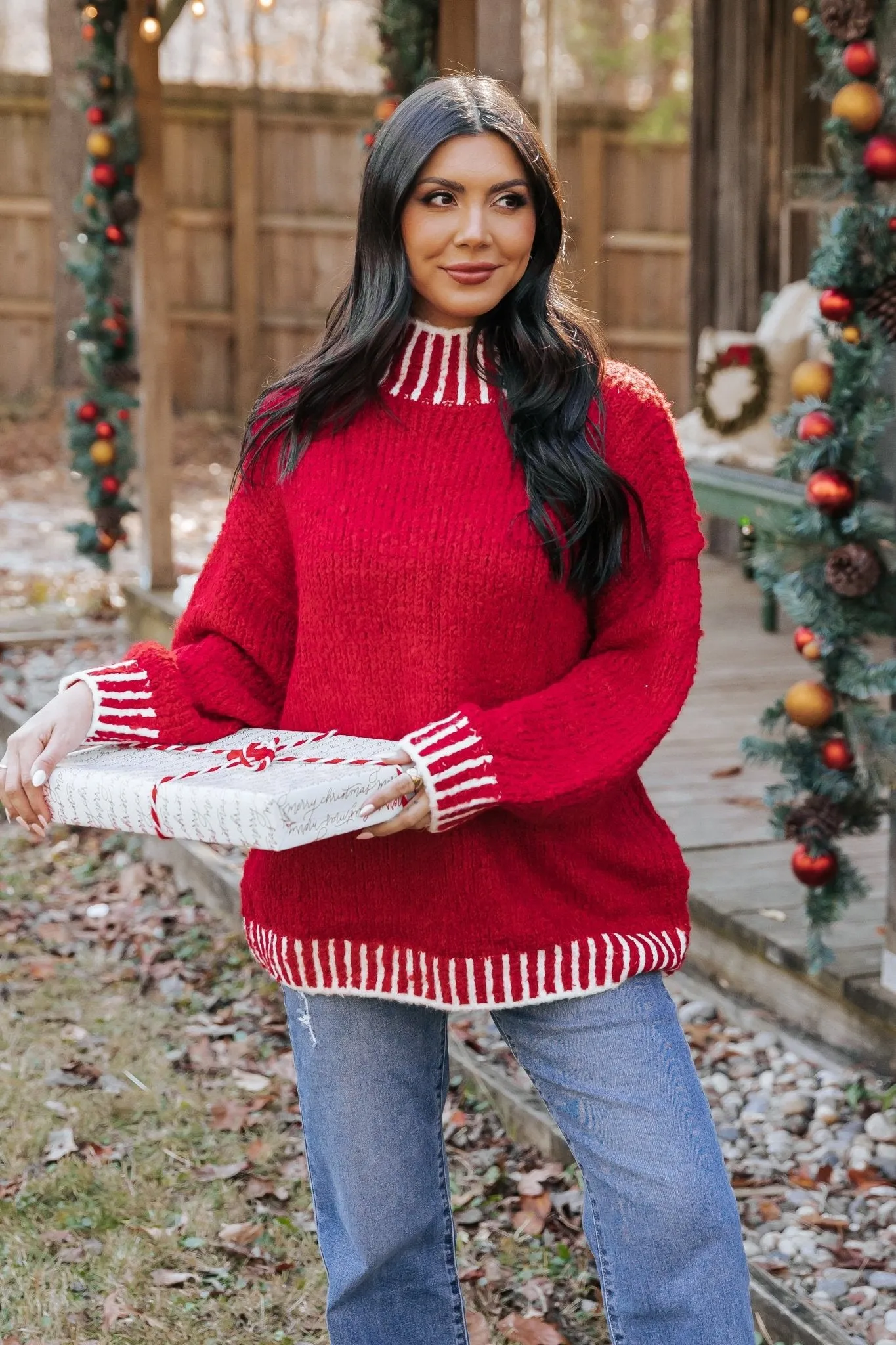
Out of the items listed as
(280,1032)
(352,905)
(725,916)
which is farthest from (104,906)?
(352,905)

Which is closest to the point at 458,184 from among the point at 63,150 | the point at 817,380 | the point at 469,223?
the point at 469,223

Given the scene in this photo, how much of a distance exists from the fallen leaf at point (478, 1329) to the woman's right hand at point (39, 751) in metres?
1.19

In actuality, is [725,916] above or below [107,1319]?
above

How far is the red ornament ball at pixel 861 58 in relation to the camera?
2795 mm

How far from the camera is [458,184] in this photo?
1.80 m

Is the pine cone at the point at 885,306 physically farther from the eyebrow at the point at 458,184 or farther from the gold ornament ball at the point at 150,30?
the gold ornament ball at the point at 150,30

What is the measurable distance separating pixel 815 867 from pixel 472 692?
4.83 ft

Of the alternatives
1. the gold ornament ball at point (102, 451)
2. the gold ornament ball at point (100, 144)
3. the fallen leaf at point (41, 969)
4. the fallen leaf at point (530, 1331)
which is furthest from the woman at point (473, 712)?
the gold ornament ball at point (102, 451)

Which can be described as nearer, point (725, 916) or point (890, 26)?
point (890, 26)

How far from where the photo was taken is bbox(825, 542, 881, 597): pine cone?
116 inches

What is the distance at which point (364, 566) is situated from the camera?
183 centimetres

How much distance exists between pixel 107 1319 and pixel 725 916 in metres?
1.54

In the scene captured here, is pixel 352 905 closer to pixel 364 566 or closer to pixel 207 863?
pixel 364 566

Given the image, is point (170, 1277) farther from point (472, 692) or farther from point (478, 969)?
point (472, 692)
